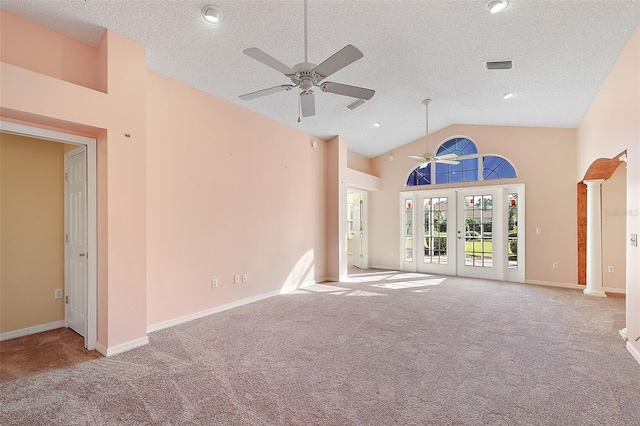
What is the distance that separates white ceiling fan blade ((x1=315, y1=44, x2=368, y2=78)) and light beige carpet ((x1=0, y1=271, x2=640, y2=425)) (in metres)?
2.46

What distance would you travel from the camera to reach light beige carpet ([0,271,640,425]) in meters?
2.12

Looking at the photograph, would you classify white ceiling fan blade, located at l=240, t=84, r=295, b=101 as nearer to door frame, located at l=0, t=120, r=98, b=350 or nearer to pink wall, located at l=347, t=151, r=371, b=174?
door frame, located at l=0, t=120, r=98, b=350

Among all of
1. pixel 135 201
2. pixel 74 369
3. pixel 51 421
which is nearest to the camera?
pixel 51 421

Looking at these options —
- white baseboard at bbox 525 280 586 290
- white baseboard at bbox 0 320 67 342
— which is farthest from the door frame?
white baseboard at bbox 525 280 586 290

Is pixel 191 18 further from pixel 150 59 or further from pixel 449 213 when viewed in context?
pixel 449 213

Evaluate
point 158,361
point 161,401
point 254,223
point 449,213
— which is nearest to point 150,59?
point 254,223

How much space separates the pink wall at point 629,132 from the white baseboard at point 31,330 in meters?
6.19

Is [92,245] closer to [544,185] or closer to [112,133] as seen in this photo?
[112,133]

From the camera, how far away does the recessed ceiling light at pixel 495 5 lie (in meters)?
2.72

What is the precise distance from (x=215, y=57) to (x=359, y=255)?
627 centimetres

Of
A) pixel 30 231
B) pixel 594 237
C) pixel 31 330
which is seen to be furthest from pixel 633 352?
pixel 30 231

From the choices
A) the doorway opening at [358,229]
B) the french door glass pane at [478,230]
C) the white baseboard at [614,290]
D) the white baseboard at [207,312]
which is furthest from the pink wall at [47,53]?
the white baseboard at [614,290]

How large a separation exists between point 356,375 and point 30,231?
402 cm

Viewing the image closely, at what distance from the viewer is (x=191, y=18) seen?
2928 mm
